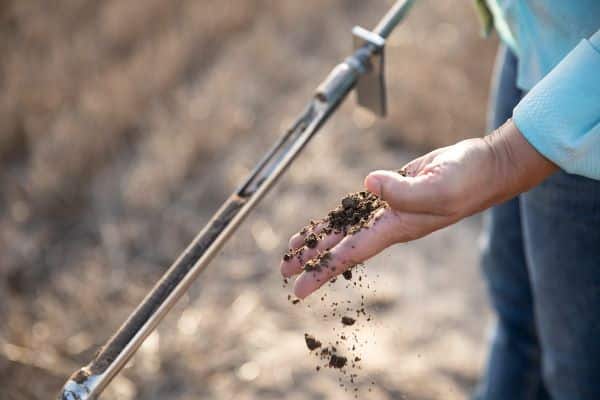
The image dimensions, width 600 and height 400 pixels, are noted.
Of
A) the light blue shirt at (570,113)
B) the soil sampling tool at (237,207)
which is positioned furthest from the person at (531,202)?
the soil sampling tool at (237,207)

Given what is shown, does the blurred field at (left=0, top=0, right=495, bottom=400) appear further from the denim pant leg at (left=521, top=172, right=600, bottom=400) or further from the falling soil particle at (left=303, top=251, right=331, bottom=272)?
the falling soil particle at (left=303, top=251, right=331, bottom=272)

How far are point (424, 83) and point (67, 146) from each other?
1297mm

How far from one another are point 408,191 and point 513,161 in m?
0.12

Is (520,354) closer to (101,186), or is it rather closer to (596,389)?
(596,389)

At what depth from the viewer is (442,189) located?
76 cm

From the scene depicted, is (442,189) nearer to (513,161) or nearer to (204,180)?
(513,161)

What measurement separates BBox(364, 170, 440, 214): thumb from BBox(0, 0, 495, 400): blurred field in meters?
1.14

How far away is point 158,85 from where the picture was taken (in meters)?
2.84

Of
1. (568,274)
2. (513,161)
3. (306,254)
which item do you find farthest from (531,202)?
(306,254)

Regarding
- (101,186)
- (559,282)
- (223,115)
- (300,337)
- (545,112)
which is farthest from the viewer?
(223,115)

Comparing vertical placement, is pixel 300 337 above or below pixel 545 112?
below

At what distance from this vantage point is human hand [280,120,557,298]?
767mm

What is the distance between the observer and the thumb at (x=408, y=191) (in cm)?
76

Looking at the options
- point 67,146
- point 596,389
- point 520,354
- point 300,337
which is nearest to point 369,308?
point 300,337
